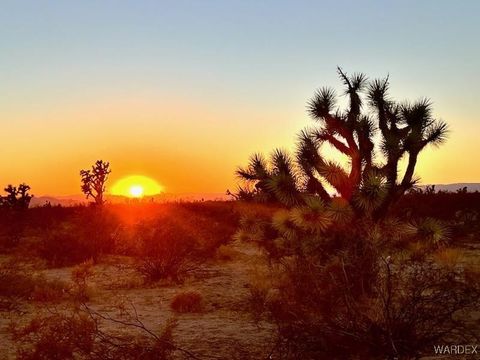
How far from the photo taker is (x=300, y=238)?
31.3 feet

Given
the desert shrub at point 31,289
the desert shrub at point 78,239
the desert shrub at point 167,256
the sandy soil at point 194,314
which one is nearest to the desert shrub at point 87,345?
the sandy soil at point 194,314

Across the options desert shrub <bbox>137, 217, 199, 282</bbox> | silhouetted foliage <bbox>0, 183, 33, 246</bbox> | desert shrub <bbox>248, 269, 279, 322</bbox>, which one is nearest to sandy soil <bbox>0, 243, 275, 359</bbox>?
desert shrub <bbox>248, 269, 279, 322</bbox>

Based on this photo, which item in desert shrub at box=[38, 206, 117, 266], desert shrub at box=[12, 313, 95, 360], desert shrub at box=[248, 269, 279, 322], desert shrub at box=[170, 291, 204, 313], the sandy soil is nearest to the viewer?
desert shrub at box=[12, 313, 95, 360]

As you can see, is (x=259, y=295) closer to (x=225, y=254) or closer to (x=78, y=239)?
(x=225, y=254)

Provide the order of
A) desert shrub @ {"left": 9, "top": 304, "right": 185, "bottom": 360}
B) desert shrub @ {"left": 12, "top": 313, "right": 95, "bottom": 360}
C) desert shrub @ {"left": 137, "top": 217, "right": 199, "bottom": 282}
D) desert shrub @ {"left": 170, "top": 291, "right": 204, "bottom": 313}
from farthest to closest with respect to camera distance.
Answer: desert shrub @ {"left": 137, "top": 217, "right": 199, "bottom": 282} < desert shrub @ {"left": 170, "top": 291, "right": 204, "bottom": 313} < desert shrub @ {"left": 12, "top": 313, "right": 95, "bottom": 360} < desert shrub @ {"left": 9, "top": 304, "right": 185, "bottom": 360}

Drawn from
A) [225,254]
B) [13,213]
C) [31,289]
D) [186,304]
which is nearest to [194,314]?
[186,304]

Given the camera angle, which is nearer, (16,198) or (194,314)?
(194,314)

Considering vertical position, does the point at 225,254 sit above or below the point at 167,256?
below

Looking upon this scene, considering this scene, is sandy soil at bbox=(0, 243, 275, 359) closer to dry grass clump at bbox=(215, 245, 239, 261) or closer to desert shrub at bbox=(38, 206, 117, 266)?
dry grass clump at bbox=(215, 245, 239, 261)

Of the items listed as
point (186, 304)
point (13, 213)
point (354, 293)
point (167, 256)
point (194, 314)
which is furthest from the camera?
point (13, 213)

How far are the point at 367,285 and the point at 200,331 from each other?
8.50 ft

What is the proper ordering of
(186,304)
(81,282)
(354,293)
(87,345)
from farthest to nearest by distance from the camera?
1. (81,282)
2. (186,304)
3. (354,293)
4. (87,345)

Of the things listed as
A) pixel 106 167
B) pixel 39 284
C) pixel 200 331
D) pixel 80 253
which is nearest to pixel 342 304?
pixel 200 331

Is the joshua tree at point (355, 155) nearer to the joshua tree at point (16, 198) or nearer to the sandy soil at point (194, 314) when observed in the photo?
the sandy soil at point (194, 314)
